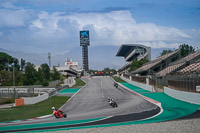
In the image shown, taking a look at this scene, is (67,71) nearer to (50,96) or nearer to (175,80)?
(50,96)

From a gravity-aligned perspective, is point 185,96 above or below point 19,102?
above

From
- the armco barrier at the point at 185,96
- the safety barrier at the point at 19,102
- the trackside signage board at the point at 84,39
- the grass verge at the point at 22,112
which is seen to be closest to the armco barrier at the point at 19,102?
the safety barrier at the point at 19,102

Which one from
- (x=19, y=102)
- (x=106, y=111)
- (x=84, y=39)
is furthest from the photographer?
(x=84, y=39)

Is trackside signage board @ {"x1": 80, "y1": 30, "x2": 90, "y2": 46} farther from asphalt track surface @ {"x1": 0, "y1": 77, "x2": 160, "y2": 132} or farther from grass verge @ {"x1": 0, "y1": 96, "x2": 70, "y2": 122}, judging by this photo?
grass verge @ {"x1": 0, "y1": 96, "x2": 70, "y2": 122}

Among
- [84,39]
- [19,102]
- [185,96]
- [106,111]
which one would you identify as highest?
[84,39]

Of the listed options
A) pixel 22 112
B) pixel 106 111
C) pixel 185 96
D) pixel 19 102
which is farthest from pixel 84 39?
pixel 106 111

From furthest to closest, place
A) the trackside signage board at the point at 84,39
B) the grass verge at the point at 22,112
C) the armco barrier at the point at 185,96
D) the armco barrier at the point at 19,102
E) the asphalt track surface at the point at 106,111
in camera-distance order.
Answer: the trackside signage board at the point at 84,39 < the armco barrier at the point at 19,102 < the armco barrier at the point at 185,96 < the grass verge at the point at 22,112 < the asphalt track surface at the point at 106,111

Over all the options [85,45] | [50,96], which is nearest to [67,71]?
[85,45]

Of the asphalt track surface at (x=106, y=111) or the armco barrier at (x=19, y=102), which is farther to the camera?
the armco barrier at (x=19, y=102)

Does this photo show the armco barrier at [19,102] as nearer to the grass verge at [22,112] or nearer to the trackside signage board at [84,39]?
A: the grass verge at [22,112]

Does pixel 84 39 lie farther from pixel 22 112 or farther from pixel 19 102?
pixel 22 112

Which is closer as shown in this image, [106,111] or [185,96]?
[106,111]

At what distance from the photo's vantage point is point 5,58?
12975cm

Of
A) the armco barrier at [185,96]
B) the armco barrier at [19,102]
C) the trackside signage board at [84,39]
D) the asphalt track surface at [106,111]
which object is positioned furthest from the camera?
the trackside signage board at [84,39]
